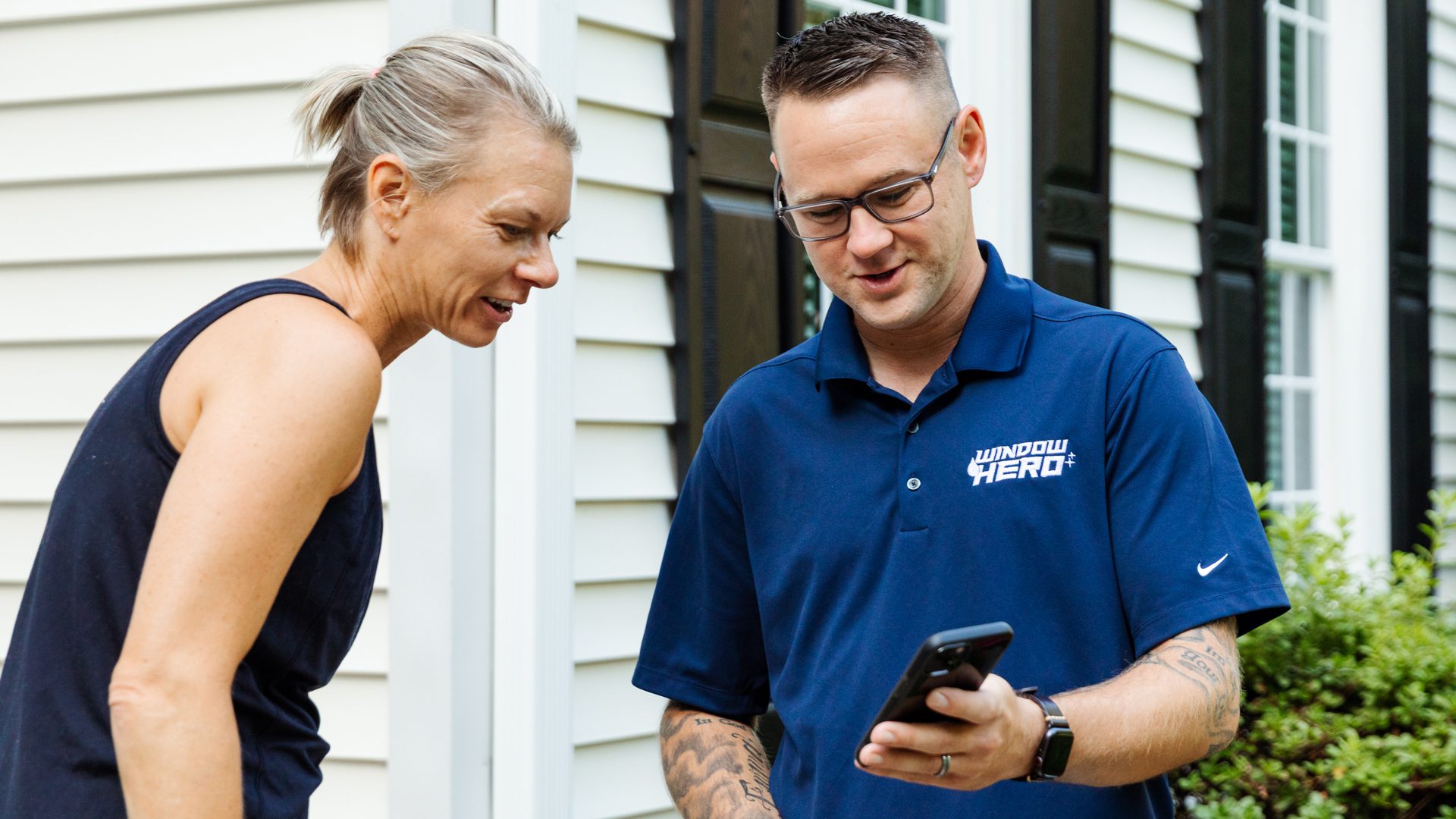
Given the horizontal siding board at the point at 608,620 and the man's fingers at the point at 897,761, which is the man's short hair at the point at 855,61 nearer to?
the man's fingers at the point at 897,761

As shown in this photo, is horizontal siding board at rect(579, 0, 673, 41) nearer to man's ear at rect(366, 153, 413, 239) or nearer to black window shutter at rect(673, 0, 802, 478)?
black window shutter at rect(673, 0, 802, 478)

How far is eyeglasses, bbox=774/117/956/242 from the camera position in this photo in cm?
185

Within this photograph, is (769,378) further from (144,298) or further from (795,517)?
(144,298)

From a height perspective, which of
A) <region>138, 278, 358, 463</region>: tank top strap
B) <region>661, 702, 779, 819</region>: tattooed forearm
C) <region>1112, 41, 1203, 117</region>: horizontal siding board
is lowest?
<region>661, 702, 779, 819</region>: tattooed forearm

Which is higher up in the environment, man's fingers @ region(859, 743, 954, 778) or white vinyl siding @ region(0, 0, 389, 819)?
white vinyl siding @ region(0, 0, 389, 819)

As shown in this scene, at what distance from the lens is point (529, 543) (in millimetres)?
3035

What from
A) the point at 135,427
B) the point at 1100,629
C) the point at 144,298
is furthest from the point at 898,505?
the point at 144,298

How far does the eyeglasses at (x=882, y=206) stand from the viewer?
185 centimetres

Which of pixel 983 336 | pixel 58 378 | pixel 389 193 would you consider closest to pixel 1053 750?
pixel 983 336

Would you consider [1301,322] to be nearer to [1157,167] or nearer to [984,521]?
[1157,167]

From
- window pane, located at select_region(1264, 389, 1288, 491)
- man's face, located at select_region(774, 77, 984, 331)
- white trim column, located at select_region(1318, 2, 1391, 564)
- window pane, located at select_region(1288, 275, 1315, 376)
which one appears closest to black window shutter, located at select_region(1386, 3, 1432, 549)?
white trim column, located at select_region(1318, 2, 1391, 564)

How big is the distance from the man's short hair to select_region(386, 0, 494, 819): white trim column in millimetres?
1227

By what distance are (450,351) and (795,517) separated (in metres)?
1.25

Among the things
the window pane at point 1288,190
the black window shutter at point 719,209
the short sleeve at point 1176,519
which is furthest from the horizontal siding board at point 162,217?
the window pane at point 1288,190
